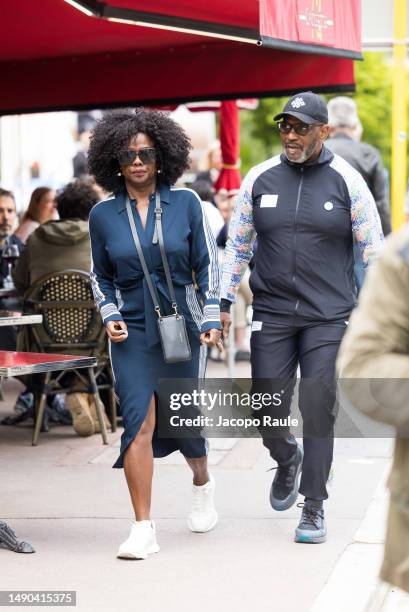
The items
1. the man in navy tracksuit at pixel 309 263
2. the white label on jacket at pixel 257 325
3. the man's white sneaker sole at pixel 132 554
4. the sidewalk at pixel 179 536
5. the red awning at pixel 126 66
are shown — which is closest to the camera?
the sidewalk at pixel 179 536

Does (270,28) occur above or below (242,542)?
above

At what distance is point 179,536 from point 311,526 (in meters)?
0.64

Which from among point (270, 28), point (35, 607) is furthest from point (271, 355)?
point (270, 28)

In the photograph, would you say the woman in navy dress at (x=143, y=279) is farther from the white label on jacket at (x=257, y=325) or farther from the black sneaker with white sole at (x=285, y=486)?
the black sneaker with white sole at (x=285, y=486)

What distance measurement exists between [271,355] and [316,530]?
835mm

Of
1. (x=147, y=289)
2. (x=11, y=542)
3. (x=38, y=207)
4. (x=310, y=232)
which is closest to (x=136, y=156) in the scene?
(x=147, y=289)

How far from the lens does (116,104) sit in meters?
11.8

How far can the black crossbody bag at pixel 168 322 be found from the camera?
587 cm

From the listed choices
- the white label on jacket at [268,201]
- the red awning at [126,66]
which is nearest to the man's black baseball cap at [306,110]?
the white label on jacket at [268,201]

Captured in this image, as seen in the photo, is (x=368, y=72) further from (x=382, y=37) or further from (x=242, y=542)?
(x=242, y=542)

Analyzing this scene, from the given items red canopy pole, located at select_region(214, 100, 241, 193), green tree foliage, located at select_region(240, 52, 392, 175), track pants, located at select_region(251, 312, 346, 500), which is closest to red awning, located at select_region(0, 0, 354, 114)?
red canopy pole, located at select_region(214, 100, 241, 193)

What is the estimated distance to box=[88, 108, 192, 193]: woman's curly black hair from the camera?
614 centimetres

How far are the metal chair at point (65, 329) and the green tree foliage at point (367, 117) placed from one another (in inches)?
1213

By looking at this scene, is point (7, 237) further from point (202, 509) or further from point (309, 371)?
point (309, 371)
